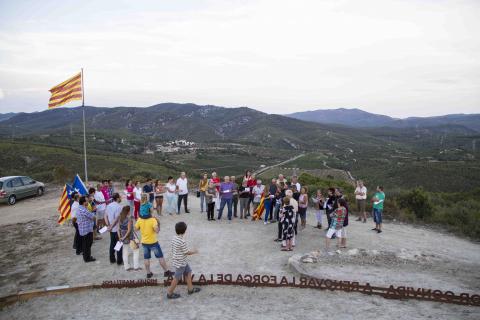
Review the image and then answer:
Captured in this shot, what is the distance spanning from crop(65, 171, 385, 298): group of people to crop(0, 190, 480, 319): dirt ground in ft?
1.50

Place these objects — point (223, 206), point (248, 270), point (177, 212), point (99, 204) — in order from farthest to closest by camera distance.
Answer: point (177, 212) < point (223, 206) < point (99, 204) < point (248, 270)

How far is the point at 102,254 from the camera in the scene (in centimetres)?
1017

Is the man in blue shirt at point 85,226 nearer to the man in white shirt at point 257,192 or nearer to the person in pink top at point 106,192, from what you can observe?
the person in pink top at point 106,192

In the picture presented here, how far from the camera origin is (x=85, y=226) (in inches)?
364

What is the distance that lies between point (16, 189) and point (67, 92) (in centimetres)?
669

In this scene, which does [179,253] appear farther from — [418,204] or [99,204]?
[418,204]

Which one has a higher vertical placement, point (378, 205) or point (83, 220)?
point (83, 220)

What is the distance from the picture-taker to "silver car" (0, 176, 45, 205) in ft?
59.3

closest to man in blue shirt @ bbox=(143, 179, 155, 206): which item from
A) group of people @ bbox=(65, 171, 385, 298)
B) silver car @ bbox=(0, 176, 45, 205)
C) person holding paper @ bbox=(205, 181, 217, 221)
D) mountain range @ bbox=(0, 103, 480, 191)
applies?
group of people @ bbox=(65, 171, 385, 298)

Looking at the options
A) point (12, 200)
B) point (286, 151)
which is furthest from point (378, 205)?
point (286, 151)

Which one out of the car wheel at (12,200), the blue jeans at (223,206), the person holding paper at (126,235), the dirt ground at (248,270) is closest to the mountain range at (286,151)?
the car wheel at (12,200)

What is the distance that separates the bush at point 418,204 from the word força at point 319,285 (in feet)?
30.4

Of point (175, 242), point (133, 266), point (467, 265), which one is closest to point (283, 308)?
point (175, 242)

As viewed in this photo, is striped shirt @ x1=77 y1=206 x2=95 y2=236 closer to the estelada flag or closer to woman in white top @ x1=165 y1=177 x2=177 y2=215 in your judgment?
woman in white top @ x1=165 y1=177 x2=177 y2=215
